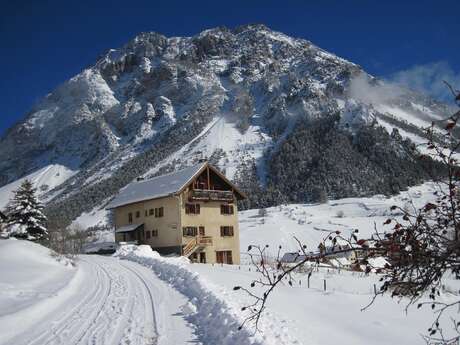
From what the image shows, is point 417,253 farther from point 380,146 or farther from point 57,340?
point 380,146

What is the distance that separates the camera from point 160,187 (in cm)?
4884

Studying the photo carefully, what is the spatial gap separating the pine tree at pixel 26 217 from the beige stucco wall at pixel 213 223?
583 inches

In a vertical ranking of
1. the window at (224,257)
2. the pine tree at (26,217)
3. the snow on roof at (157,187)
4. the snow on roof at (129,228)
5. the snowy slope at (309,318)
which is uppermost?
the snow on roof at (157,187)

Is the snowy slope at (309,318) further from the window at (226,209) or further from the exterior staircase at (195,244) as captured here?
the window at (226,209)

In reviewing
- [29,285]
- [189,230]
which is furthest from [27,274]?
[189,230]

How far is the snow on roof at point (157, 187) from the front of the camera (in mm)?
45906

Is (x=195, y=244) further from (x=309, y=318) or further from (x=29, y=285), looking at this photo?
(x=309, y=318)

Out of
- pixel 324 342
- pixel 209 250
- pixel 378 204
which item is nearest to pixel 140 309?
pixel 324 342

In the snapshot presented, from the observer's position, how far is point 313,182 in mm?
153625

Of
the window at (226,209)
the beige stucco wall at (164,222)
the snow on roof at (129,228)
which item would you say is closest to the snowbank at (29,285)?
the beige stucco wall at (164,222)

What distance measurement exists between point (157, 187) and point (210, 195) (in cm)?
699

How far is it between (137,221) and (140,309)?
130 ft

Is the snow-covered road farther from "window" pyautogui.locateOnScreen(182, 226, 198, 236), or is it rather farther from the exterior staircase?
"window" pyautogui.locateOnScreen(182, 226, 198, 236)

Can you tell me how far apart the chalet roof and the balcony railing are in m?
1.52
